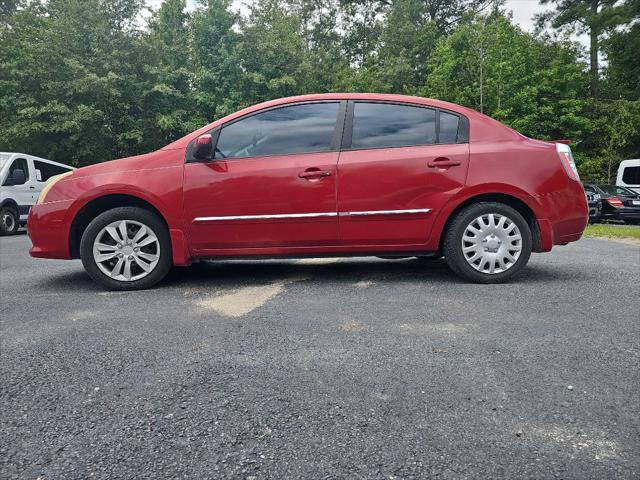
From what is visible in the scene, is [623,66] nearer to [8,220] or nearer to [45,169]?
[45,169]

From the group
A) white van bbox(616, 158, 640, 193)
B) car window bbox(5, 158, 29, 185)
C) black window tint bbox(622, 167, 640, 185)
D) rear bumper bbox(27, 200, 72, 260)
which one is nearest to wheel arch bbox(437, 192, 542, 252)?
rear bumper bbox(27, 200, 72, 260)

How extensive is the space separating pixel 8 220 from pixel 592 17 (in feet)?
86.8

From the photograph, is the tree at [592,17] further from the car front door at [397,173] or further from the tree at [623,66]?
the car front door at [397,173]

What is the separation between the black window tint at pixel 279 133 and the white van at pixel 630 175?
18.2 m

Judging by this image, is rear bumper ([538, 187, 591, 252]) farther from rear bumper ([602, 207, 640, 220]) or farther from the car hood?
rear bumper ([602, 207, 640, 220])

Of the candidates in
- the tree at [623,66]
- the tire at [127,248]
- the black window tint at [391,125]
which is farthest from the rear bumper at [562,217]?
the tree at [623,66]

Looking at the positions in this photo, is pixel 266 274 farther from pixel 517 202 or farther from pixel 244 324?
pixel 517 202

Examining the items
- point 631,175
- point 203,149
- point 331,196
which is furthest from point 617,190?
point 203,149

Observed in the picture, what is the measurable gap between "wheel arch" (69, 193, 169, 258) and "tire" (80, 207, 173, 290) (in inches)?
2.8

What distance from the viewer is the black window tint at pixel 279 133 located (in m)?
4.18

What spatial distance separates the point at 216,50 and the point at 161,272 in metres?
24.0

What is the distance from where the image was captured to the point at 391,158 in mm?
4086

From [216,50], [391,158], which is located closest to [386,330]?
[391,158]

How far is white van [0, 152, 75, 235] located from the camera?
11.2 metres
